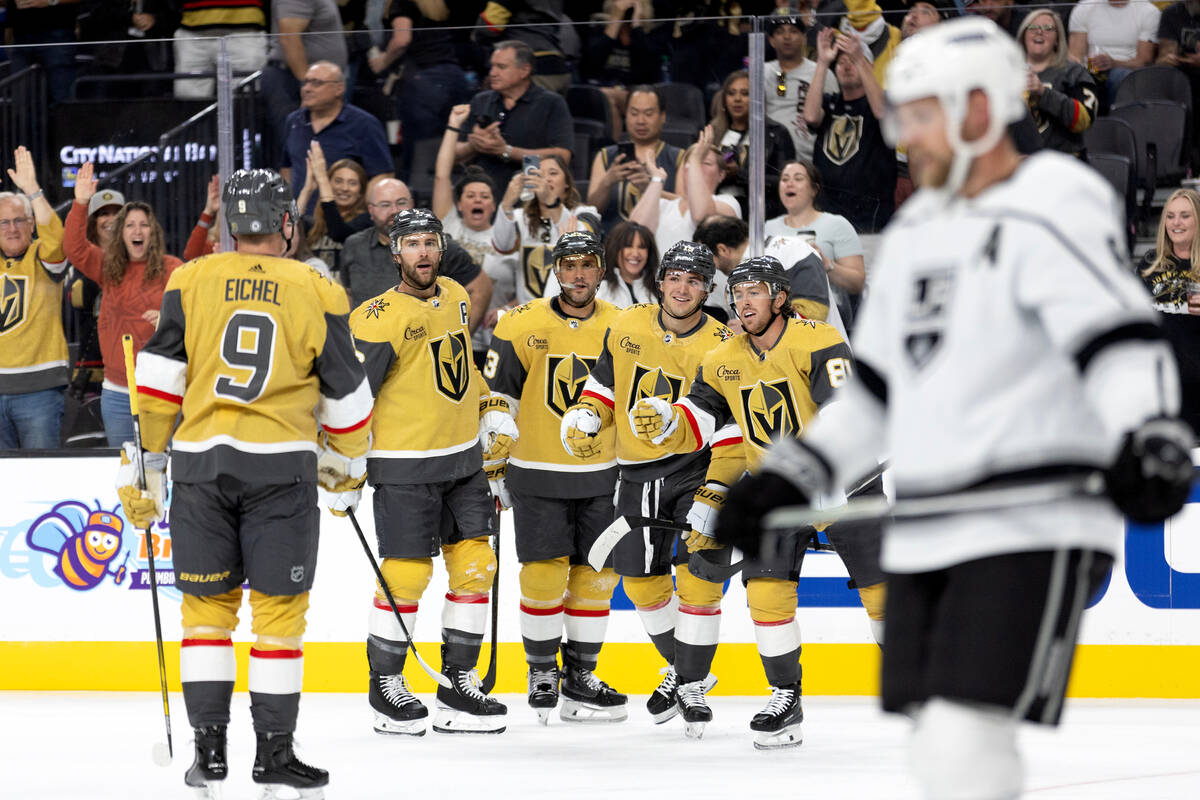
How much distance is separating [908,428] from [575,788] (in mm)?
2245

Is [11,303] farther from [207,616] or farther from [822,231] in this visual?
[822,231]

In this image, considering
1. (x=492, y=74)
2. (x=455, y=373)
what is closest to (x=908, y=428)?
(x=455, y=373)

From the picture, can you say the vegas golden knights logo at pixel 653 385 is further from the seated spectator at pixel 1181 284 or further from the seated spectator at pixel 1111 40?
the seated spectator at pixel 1111 40

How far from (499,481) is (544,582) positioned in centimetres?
40

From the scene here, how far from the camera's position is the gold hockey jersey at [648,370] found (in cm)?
537

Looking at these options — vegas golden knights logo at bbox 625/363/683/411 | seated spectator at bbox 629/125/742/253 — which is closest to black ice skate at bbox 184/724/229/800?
vegas golden knights logo at bbox 625/363/683/411

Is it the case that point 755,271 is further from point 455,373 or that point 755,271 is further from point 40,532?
point 40,532

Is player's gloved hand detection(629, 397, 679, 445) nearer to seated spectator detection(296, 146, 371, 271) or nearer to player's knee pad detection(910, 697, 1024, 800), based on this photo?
seated spectator detection(296, 146, 371, 271)

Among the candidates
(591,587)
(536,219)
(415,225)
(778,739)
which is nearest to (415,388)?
(415,225)

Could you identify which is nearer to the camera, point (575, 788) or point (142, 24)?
point (575, 788)

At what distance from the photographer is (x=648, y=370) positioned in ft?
17.6

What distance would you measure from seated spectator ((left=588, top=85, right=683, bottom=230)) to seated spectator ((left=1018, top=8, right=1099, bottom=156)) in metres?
1.33

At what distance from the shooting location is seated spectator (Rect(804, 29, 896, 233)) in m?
5.80

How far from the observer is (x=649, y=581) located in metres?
5.41
